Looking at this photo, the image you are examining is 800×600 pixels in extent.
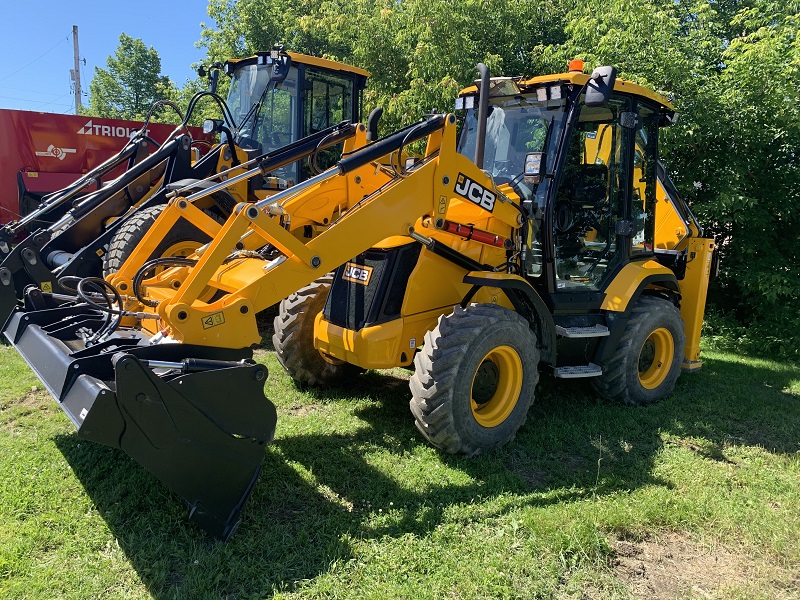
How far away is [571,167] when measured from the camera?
16.3ft

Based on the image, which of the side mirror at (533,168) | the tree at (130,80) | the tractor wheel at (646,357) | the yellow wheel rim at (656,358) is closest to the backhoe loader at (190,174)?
the side mirror at (533,168)

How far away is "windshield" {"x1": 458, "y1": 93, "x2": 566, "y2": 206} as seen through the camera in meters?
4.83

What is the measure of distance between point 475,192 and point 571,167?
3.57 ft

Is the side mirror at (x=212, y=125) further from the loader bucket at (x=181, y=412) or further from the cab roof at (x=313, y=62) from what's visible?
the loader bucket at (x=181, y=412)

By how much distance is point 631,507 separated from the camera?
3.73 meters

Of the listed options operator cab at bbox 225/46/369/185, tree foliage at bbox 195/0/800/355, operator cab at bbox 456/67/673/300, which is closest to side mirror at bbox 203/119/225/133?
operator cab at bbox 225/46/369/185

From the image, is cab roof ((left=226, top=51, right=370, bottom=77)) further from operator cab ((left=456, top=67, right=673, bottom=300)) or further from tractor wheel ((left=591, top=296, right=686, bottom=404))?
tractor wheel ((left=591, top=296, right=686, bottom=404))

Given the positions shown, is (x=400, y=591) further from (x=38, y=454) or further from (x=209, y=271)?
(x=38, y=454)

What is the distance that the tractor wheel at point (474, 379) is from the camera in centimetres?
402

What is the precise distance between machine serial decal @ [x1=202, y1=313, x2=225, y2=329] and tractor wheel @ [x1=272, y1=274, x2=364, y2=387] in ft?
5.74

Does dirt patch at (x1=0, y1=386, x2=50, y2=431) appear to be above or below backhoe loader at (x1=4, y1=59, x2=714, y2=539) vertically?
below

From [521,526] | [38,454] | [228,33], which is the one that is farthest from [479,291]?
[228,33]

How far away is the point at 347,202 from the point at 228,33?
18.2m

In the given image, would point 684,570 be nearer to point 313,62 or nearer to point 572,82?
point 572,82
